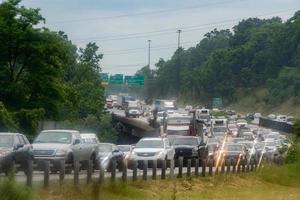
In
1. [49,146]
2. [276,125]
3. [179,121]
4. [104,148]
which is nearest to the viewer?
[49,146]

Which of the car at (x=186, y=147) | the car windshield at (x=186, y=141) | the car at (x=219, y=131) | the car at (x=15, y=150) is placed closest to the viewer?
the car at (x=15, y=150)

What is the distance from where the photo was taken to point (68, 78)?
97.1 metres

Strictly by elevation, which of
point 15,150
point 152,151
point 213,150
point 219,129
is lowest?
point 219,129

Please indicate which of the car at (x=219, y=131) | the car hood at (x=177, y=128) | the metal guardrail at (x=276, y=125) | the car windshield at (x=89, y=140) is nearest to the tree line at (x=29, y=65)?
the car hood at (x=177, y=128)

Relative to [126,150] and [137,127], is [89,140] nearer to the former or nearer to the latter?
[126,150]

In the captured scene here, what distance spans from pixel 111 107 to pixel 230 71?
26.1 m

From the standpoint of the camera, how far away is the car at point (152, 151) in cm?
4019

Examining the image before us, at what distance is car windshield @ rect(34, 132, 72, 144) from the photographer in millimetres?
32281

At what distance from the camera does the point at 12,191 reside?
55.8 ft

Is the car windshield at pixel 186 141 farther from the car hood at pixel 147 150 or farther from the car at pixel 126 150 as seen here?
the car hood at pixel 147 150

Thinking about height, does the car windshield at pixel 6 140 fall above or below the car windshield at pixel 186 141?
above

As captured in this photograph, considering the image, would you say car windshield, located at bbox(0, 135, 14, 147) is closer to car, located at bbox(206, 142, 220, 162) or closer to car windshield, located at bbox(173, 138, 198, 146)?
car, located at bbox(206, 142, 220, 162)

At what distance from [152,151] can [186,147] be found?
6719mm

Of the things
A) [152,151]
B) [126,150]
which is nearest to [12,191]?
[152,151]
